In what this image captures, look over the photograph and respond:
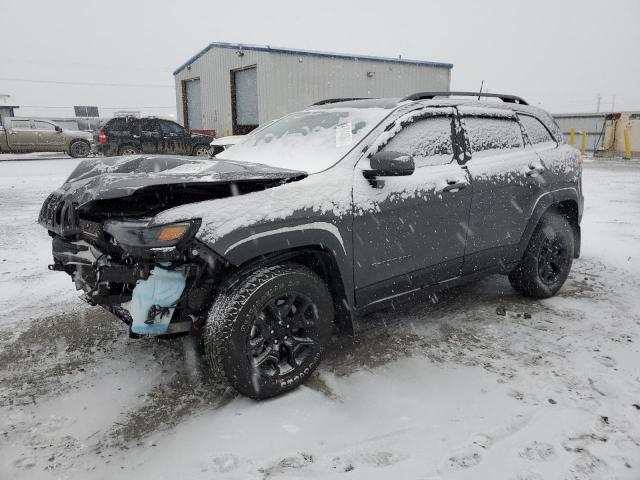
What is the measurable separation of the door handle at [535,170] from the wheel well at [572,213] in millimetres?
537

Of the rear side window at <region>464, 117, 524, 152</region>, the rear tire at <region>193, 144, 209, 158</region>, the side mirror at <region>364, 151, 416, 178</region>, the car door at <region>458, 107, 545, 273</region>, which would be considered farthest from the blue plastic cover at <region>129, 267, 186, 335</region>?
the rear tire at <region>193, 144, 209, 158</region>

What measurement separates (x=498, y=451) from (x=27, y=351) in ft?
9.97

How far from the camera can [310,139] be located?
11.2 feet

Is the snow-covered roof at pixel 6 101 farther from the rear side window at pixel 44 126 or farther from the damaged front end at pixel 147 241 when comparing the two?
the damaged front end at pixel 147 241

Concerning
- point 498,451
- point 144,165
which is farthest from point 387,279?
point 144,165

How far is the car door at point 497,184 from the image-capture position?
12.0ft

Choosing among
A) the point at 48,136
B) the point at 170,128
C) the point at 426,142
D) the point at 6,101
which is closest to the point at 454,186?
the point at 426,142

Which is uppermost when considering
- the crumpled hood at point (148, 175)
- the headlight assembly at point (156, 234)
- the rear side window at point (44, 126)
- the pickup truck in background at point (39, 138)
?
the rear side window at point (44, 126)

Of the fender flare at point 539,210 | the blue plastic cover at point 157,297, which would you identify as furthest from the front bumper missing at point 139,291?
the fender flare at point 539,210

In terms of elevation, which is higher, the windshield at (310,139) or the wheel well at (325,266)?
the windshield at (310,139)

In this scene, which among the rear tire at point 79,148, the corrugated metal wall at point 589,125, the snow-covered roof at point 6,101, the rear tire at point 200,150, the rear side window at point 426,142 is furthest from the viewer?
the snow-covered roof at point 6,101

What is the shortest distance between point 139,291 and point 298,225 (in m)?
0.88

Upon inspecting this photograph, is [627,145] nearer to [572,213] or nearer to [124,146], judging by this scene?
[572,213]

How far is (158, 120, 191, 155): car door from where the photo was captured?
16.8 m
